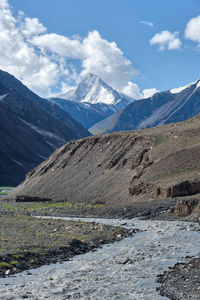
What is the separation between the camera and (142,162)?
93.6 metres

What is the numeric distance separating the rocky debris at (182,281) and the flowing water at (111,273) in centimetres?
72

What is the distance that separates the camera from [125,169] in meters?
98.6

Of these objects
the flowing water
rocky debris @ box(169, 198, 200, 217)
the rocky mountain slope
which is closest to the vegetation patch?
the flowing water

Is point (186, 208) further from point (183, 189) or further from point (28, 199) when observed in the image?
point (28, 199)

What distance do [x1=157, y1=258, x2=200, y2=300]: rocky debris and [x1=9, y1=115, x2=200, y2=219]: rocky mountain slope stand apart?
36.8 metres

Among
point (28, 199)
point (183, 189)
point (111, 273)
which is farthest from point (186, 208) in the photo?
point (28, 199)

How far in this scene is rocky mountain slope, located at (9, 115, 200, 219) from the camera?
256ft

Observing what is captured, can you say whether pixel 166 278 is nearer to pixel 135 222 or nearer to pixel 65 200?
pixel 135 222

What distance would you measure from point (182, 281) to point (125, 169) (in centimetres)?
7169

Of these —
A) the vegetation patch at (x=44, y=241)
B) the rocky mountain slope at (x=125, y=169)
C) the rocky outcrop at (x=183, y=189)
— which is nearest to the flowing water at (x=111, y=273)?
the vegetation patch at (x=44, y=241)

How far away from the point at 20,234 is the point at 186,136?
58499mm

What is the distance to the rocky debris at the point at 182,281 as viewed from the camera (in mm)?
24344

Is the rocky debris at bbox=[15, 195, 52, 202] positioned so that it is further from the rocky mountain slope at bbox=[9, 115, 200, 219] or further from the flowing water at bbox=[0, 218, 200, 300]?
the flowing water at bbox=[0, 218, 200, 300]

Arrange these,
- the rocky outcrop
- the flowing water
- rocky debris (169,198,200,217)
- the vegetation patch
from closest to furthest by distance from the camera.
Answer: the flowing water, the vegetation patch, rocky debris (169,198,200,217), the rocky outcrop
